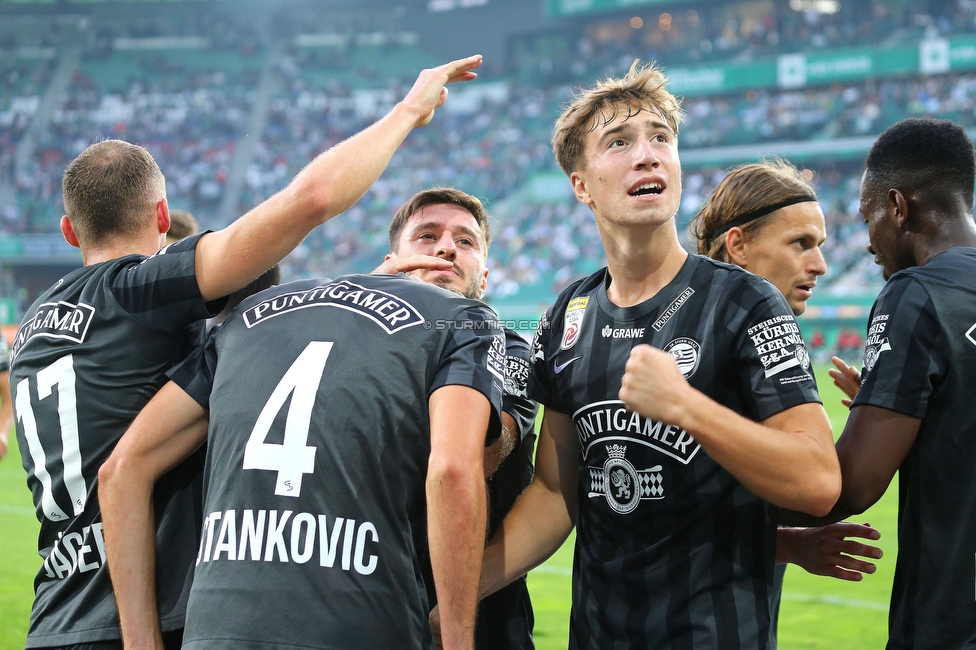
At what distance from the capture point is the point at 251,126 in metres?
44.3

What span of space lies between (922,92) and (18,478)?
108 ft

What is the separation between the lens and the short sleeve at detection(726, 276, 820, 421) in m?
2.53

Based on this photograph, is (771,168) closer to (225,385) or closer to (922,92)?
(225,385)

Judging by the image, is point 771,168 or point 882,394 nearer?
point 882,394

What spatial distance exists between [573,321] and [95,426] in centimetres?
160

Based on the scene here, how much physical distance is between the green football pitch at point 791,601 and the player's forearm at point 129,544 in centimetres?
375

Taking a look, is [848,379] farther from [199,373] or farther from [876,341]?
[199,373]

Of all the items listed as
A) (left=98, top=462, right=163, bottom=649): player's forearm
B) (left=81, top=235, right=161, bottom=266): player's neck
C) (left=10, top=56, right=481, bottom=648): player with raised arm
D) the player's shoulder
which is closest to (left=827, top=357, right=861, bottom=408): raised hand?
the player's shoulder

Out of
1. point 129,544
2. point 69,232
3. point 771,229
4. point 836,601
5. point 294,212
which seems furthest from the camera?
point 836,601

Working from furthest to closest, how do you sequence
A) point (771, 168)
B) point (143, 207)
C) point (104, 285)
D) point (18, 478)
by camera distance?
point (18, 478)
point (771, 168)
point (143, 207)
point (104, 285)

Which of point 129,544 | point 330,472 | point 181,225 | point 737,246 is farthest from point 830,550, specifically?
point 181,225

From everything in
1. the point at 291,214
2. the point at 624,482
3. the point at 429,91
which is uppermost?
the point at 429,91

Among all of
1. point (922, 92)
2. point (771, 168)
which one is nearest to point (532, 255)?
point (922, 92)

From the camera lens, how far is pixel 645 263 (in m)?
2.95
